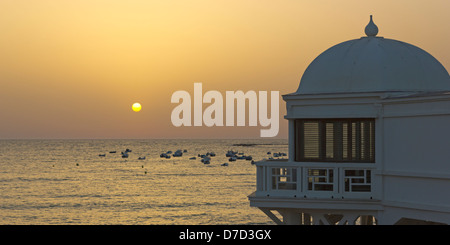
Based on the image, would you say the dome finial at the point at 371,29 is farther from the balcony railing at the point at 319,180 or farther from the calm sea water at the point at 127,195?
the calm sea water at the point at 127,195

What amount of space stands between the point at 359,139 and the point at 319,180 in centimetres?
170

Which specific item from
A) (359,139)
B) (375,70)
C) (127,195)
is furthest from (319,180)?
(127,195)

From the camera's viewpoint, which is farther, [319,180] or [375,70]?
[319,180]

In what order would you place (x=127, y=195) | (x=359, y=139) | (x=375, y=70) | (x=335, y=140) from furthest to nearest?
(x=127, y=195)
(x=335, y=140)
(x=359, y=139)
(x=375, y=70)

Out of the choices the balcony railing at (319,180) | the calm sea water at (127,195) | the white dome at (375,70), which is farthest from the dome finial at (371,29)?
the calm sea water at (127,195)

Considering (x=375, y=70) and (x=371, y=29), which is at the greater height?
(x=371, y=29)

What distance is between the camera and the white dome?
20516mm

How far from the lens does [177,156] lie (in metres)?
188

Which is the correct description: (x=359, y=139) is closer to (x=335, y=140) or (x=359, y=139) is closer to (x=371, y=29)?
(x=335, y=140)

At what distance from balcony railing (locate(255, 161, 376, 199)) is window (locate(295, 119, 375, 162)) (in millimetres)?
490

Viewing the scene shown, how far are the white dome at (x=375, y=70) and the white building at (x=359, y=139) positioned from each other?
3cm

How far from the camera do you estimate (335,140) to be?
2108 cm
